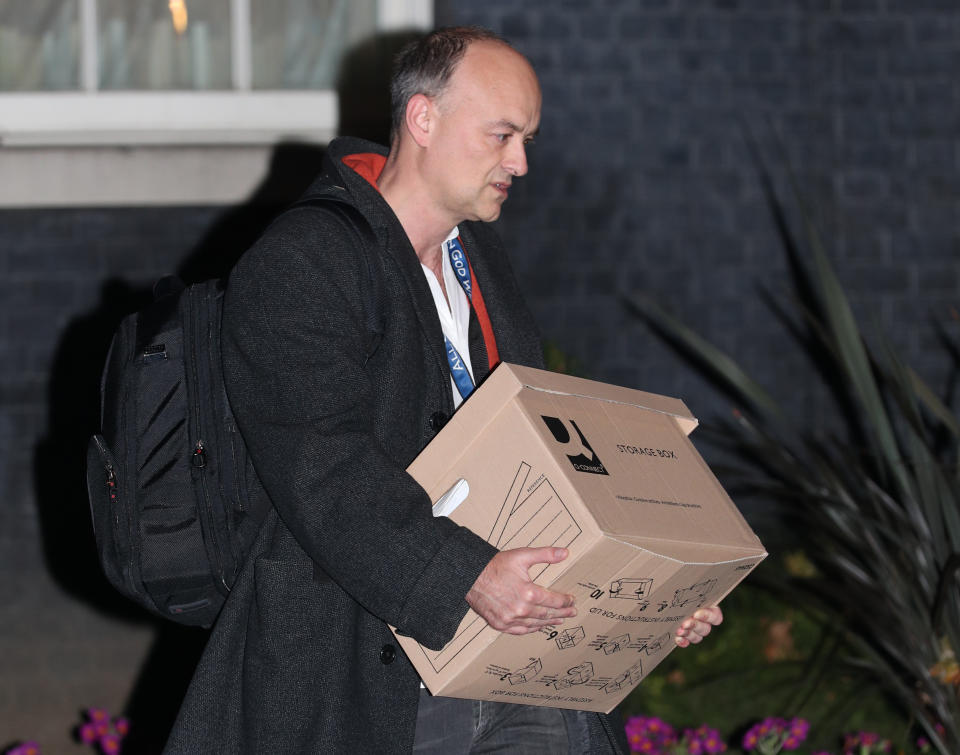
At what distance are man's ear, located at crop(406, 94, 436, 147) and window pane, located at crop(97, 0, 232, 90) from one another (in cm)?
336

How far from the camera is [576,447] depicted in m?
2.06

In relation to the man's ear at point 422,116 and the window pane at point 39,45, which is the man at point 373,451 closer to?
the man's ear at point 422,116

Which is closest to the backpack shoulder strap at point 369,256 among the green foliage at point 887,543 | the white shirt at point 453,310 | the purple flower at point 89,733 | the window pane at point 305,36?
the white shirt at point 453,310

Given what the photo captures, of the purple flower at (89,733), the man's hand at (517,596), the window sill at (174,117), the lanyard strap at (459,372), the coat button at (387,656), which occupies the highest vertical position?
the lanyard strap at (459,372)

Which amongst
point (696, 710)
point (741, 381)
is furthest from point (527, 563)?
point (696, 710)

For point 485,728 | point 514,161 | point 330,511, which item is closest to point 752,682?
point 485,728

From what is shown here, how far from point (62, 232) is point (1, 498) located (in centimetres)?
117

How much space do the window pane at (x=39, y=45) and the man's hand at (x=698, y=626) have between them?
418cm

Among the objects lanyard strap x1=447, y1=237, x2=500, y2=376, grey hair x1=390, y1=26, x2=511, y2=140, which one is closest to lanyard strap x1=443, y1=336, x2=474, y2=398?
lanyard strap x1=447, y1=237, x2=500, y2=376

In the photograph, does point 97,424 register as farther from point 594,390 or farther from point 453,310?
point 594,390

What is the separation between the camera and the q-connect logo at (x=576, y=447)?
6.65 feet

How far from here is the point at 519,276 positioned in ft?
17.7

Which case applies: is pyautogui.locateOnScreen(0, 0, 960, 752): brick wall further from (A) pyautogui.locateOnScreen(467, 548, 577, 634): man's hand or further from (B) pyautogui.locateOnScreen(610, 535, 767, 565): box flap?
(A) pyautogui.locateOnScreen(467, 548, 577, 634): man's hand

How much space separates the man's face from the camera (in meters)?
2.37
